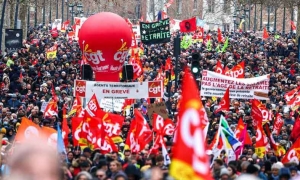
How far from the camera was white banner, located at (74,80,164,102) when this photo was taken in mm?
19391

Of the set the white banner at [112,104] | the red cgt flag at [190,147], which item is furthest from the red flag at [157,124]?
the red cgt flag at [190,147]

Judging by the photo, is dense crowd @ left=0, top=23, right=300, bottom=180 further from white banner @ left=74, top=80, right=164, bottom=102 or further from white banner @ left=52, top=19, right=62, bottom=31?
white banner @ left=52, top=19, right=62, bottom=31

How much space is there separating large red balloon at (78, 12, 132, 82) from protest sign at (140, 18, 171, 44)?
353 cm

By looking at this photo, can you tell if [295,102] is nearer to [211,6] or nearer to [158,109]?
[158,109]

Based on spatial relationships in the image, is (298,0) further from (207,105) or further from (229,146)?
(229,146)

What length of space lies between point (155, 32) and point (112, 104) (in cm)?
927

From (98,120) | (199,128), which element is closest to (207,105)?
(98,120)

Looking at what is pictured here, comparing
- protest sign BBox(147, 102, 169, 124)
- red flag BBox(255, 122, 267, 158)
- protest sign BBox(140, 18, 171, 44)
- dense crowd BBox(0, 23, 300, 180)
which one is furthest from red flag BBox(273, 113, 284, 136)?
protest sign BBox(140, 18, 171, 44)

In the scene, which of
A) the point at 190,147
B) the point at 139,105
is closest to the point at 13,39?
the point at 139,105

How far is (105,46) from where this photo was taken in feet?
82.8

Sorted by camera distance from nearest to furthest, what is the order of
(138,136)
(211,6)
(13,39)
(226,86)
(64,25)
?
(138,136), (226,86), (13,39), (64,25), (211,6)

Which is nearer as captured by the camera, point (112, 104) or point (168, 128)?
point (168, 128)

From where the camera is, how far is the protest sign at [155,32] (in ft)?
95.9

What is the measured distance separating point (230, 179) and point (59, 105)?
14.0 meters
